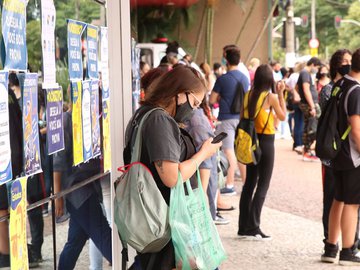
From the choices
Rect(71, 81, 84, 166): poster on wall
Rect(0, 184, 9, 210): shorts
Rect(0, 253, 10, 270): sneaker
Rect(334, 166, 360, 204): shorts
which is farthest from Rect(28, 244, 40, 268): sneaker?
Rect(334, 166, 360, 204): shorts

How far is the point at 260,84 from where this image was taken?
871cm

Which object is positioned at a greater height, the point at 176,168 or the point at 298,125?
the point at 176,168

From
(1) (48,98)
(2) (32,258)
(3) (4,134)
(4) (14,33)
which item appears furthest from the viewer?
(1) (48,98)

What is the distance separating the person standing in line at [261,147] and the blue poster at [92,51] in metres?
3.75

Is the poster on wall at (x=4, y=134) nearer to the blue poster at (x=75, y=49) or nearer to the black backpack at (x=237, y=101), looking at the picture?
the blue poster at (x=75, y=49)

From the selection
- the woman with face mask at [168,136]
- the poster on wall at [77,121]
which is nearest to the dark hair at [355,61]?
the woman with face mask at [168,136]

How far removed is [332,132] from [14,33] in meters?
4.33

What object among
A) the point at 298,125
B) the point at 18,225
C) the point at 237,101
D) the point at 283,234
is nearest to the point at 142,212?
the point at 18,225

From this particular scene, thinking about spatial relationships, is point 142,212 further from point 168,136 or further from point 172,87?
point 172,87

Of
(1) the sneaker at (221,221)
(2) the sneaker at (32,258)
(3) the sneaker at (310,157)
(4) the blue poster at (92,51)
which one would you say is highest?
(4) the blue poster at (92,51)

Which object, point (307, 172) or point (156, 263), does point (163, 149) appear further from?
point (307, 172)

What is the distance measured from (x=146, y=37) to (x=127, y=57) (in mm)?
20526

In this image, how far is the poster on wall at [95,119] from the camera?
4996 millimetres

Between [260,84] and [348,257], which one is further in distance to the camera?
[260,84]
